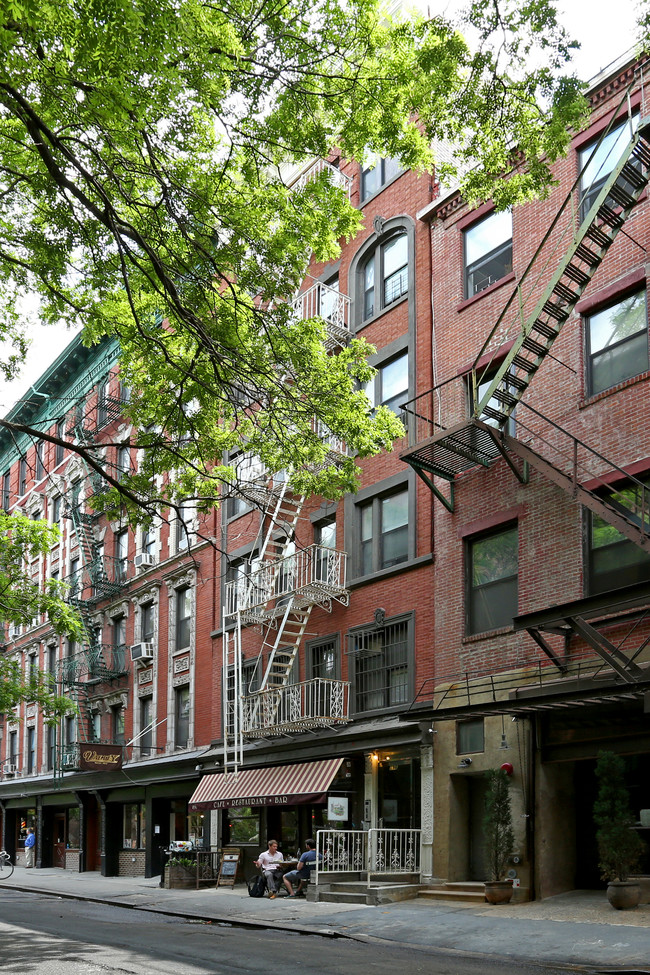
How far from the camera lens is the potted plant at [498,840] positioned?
17.6 m

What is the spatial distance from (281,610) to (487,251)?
32.3 feet

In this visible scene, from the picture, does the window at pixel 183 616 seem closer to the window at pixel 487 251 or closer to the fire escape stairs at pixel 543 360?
the fire escape stairs at pixel 543 360

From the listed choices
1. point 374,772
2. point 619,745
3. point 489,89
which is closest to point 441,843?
point 374,772

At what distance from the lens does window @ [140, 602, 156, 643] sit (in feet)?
116

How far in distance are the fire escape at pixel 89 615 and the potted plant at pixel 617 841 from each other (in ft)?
75.7

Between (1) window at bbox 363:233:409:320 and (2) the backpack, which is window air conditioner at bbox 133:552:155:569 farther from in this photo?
(2) the backpack

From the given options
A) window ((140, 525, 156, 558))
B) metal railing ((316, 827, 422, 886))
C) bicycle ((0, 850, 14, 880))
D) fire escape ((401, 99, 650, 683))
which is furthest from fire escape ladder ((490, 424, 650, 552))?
bicycle ((0, 850, 14, 880))

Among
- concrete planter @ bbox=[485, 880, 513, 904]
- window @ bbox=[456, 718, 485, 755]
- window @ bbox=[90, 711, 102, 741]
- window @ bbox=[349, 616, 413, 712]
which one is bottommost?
concrete planter @ bbox=[485, 880, 513, 904]

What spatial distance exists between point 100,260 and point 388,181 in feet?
47.4

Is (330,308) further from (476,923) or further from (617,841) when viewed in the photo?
(476,923)

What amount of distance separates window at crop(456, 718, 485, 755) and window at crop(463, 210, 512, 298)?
8.97 meters

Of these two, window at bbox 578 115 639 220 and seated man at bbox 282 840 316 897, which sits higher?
window at bbox 578 115 639 220

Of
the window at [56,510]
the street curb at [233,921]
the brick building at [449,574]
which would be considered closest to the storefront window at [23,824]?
the window at [56,510]

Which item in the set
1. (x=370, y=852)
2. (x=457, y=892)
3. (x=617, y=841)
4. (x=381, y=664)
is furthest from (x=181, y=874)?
(x=617, y=841)
